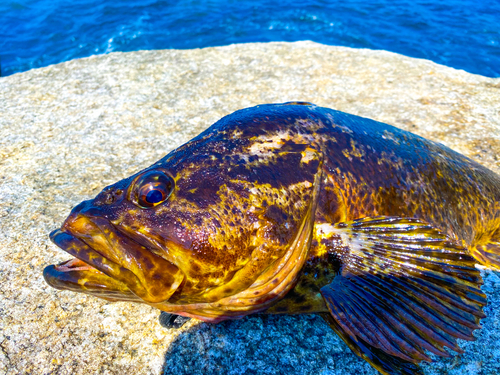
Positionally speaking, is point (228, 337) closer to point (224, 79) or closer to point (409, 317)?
point (409, 317)

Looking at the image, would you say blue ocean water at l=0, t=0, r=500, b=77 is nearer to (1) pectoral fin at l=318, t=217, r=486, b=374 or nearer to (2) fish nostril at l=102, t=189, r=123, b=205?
(1) pectoral fin at l=318, t=217, r=486, b=374

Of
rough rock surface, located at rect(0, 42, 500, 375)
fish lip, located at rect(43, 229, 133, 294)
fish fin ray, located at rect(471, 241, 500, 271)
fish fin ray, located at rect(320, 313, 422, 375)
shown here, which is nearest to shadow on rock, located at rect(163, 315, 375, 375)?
rough rock surface, located at rect(0, 42, 500, 375)

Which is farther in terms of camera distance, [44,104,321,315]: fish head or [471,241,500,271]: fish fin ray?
[471,241,500,271]: fish fin ray

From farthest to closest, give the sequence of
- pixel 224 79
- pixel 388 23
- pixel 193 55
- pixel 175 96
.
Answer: pixel 388 23, pixel 193 55, pixel 224 79, pixel 175 96

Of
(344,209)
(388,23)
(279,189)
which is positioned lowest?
(388,23)

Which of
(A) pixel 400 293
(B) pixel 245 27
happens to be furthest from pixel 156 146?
(B) pixel 245 27

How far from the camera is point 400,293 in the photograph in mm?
2117

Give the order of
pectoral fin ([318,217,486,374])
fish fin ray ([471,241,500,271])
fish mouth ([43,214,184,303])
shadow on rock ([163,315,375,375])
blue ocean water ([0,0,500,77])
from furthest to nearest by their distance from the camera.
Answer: blue ocean water ([0,0,500,77])
fish fin ray ([471,241,500,271])
shadow on rock ([163,315,375,375])
pectoral fin ([318,217,486,374])
fish mouth ([43,214,184,303])

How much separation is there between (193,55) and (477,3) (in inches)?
514

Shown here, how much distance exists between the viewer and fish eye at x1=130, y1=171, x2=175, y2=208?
2.01 metres

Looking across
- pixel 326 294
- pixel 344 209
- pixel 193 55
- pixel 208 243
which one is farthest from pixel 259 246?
pixel 193 55

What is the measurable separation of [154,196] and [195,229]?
28 cm

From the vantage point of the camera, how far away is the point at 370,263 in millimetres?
2189

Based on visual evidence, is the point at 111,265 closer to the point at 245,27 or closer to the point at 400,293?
the point at 400,293
